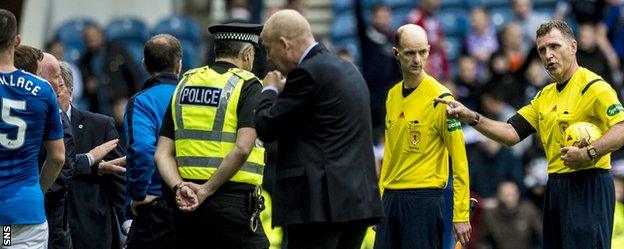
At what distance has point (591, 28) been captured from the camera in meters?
17.4

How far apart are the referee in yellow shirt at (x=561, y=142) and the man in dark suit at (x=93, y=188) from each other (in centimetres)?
254

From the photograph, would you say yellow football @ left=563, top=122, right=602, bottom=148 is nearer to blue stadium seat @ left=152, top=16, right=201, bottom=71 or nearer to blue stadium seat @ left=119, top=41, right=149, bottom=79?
blue stadium seat @ left=119, top=41, right=149, bottom=79

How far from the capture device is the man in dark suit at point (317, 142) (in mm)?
8461

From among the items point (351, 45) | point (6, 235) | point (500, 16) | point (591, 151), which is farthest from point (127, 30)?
point (6, 235)

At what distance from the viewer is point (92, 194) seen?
10.6 m

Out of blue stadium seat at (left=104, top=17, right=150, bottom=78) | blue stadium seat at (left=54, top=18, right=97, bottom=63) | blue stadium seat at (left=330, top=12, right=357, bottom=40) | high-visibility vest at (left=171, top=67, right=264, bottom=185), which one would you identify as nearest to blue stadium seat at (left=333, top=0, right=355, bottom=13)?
blue stadium seat at (left=330, top=12, right=357, bottom=40)

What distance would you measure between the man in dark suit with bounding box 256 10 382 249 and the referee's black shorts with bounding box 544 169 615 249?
1925 millimetres

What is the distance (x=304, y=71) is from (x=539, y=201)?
915 cm

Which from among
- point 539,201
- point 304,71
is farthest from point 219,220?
point 539,201

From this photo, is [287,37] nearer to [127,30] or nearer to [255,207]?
[255,207]

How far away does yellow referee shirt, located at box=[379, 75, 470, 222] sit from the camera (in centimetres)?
1023

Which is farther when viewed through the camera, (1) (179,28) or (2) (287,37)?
(1) (179,28)

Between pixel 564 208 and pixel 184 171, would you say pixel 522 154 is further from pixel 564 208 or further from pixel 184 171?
pixel 184 171

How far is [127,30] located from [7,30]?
12.3 metres
